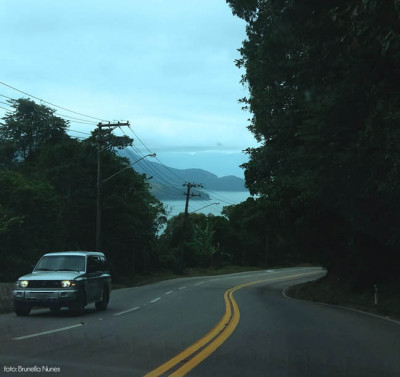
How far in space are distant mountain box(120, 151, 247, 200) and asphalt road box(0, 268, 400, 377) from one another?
25.1 metres

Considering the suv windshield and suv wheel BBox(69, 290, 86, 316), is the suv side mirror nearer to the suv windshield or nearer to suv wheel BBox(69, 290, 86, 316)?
the suv windshield

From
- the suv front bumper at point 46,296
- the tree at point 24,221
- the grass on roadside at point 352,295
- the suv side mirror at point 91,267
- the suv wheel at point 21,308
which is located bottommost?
the grass on roadside at point 352,295

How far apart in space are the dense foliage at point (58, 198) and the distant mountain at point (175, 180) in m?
2.96

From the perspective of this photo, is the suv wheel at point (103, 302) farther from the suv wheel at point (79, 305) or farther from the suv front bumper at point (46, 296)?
the suv front bumper at point (46, 296)

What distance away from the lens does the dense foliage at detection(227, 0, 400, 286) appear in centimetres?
1078

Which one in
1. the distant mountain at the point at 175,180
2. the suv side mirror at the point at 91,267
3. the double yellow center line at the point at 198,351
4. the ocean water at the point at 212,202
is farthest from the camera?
the ocean water at the point at 212,202

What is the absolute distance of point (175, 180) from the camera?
6675 cm

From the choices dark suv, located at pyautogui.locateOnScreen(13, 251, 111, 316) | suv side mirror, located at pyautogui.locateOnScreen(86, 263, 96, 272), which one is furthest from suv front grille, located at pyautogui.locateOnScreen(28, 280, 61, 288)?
suv side mirror, located at pyautogui.locateOnScreen(86, 263, 96, 272)

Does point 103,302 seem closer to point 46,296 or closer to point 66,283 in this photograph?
point 66,283

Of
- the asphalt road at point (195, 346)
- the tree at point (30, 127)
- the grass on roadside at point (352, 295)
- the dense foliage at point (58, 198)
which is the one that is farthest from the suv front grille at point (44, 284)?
the tree at point (30, 127)

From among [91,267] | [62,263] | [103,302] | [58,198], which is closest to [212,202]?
[58,198]

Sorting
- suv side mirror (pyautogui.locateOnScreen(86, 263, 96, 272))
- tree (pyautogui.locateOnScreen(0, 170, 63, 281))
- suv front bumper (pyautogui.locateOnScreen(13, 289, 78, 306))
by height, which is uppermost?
tree (pyautogui.locateOnScreen(0, 170, 63, 281))

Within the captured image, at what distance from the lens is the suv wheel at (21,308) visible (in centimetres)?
1326

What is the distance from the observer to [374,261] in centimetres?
2288
